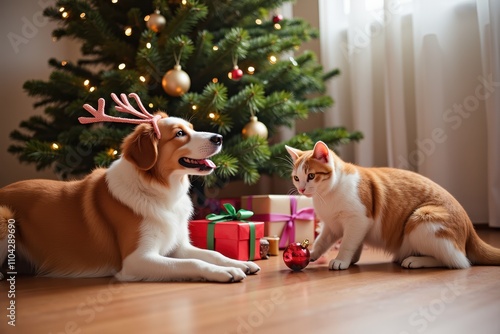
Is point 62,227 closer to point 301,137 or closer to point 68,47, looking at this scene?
point 301,137

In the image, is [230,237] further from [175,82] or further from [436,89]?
[436,89]

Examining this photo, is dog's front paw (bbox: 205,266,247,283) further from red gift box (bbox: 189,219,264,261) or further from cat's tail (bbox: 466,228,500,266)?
cat's tail (bbox: 466,228,500,266)

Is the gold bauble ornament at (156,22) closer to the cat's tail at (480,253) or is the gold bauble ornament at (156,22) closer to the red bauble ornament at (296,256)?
the red bauble ornament at (296,256)

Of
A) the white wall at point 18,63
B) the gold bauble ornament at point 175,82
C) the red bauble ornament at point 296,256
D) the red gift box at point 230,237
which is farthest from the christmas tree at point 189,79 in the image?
the white wall at point 18,63

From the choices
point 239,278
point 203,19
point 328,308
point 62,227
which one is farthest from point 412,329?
point 203,19

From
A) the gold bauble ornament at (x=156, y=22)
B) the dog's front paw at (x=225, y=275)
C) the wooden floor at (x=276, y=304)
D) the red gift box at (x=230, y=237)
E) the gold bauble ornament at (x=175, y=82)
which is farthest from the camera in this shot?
the gold bauble ornament at (x=156, y=22)

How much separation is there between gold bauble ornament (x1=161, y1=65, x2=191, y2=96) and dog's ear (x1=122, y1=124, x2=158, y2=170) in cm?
78

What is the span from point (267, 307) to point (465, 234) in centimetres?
91

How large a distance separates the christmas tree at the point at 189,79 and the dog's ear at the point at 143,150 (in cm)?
60

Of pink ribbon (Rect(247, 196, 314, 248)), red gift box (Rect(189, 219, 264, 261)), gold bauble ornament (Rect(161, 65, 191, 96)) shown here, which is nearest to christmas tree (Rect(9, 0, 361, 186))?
gold bauble ornament (Rect(161, 65, 191, 96))

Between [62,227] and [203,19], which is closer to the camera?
[62,227]

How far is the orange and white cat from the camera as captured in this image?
168cm

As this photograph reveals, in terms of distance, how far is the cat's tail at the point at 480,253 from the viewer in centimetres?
171

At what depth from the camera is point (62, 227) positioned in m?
1.72
